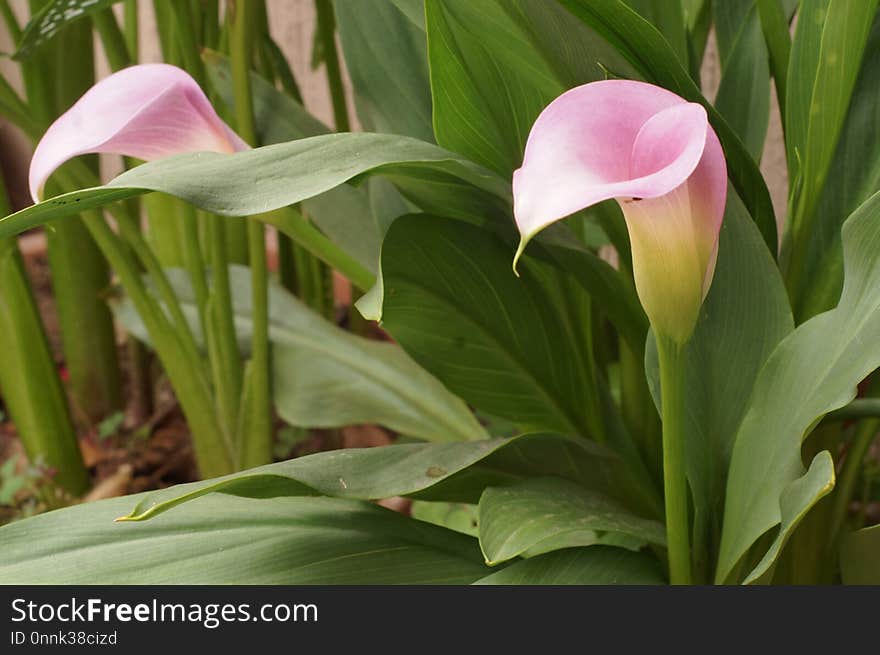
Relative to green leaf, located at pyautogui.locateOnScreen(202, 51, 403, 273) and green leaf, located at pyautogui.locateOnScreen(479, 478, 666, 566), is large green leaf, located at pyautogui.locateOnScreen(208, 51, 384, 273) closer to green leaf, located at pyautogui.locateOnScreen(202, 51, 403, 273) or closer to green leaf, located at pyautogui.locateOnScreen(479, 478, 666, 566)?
green leaf, located at pyautogui.locateOnScreen(202, 51, 403, 273)

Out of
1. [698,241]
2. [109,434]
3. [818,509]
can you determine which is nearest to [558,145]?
[698,241]

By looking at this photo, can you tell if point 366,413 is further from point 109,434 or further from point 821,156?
point 821,156

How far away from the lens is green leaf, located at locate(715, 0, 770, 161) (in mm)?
475

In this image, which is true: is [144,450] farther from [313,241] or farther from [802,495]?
[802,495]

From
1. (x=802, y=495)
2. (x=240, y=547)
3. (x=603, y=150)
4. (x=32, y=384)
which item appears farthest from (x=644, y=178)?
(x=32, y=384)

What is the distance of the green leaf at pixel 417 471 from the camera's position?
335 millimetres

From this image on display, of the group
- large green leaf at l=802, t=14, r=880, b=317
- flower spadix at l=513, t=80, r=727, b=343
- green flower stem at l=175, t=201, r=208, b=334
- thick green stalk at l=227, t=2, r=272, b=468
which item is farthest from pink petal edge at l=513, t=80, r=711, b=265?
green flower stem at l=175, t=201, r=208, b=334

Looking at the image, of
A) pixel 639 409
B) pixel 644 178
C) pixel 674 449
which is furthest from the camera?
pixel 639 409

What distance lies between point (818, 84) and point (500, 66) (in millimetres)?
128

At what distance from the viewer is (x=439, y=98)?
0.38 m

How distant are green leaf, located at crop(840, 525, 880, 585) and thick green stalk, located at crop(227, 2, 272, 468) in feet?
1.14

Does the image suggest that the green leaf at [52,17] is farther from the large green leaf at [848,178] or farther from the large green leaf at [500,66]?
the large green leaf at [848,178]

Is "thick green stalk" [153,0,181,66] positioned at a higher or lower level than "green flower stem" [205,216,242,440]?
higher

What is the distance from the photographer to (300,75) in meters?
1.21
